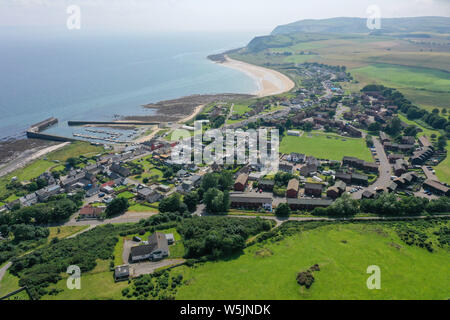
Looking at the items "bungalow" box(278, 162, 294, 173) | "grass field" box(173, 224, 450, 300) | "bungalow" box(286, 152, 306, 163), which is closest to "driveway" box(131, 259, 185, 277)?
"grass field" box(173, 224, 450, 300)

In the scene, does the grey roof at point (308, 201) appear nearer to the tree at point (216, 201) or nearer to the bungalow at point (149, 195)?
the tree at point (216, 201)

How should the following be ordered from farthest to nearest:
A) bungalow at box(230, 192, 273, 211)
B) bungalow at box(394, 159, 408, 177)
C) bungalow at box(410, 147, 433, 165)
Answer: bungalow at box(410, 147, 433, 165) < bungalow at box(394, 159, 408, 177) < bungalow at box(230, 192, 273, 211)

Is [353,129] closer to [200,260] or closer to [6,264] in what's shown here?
[200,260]

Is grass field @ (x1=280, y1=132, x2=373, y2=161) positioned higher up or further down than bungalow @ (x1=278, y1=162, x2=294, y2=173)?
higher up

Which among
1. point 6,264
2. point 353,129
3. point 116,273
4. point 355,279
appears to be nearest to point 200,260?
point 116,273

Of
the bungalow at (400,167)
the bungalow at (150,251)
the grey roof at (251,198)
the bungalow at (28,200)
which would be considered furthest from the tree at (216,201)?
the bungalow at (400,167)

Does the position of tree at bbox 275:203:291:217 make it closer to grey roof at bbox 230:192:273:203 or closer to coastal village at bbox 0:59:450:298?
coastal village at bbox 0:59:450:298

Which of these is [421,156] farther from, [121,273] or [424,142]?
[121,273]
